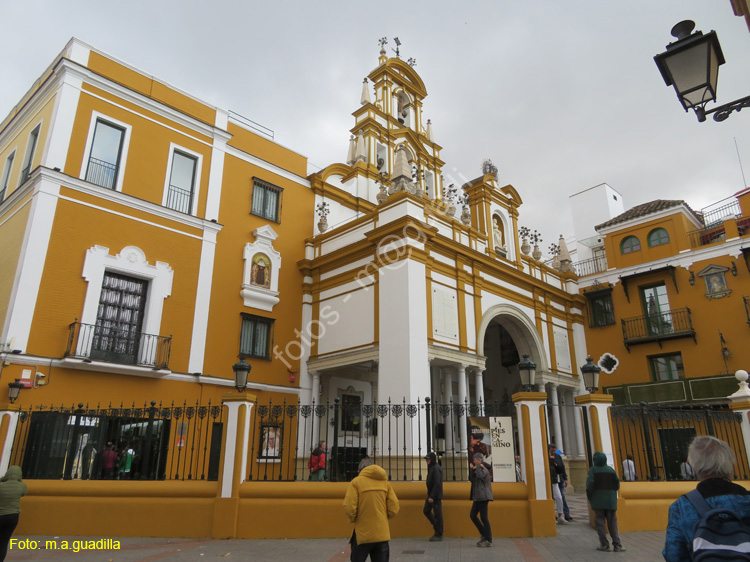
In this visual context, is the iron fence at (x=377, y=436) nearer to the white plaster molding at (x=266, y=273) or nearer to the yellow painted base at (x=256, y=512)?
the yellow painted base at (x=256, y=512)

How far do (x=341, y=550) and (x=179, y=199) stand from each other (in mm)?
12344

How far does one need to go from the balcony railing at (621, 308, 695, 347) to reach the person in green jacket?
14.3 metres

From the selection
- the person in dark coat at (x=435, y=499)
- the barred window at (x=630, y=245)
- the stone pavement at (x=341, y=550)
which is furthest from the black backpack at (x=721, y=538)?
the barred window at (x=630, y=245)

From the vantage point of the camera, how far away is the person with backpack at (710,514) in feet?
8.80

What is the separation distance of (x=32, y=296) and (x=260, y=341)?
21.9ft

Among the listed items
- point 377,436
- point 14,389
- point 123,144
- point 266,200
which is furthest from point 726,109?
point 266,200

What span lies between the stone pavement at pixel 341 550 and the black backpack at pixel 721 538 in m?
5.48

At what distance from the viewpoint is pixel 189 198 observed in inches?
669

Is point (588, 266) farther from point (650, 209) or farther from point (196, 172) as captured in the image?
point (196, 172)

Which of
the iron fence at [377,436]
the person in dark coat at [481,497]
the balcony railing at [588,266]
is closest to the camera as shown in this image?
the person in dark coat at [481,497]

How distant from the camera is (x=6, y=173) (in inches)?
680

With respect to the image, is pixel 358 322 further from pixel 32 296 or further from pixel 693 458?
pixel 693 458

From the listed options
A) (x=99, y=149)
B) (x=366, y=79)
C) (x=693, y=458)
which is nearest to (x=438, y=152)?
(x=366, y=79)

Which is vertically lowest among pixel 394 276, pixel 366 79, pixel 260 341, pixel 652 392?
pixel 652 392
